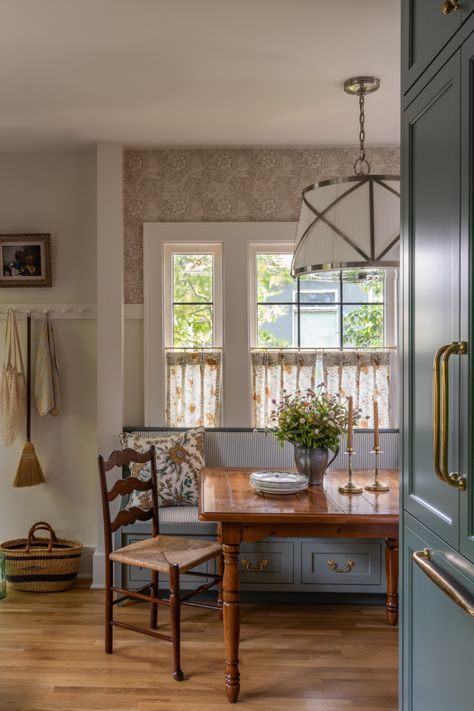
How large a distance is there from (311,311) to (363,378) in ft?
1.86

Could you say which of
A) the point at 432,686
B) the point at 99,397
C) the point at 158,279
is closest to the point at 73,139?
the point at 158,279

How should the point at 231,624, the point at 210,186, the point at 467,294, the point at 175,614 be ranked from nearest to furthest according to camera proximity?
the point at 467,294 → the point at 231,624 → the point at 175,614 → the point at 210,186

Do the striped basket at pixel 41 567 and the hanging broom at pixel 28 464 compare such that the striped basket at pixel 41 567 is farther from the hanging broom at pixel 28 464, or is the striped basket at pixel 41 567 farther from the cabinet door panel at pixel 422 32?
the cabinet door panel at pixel 422 32

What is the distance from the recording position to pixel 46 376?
430 centimetres

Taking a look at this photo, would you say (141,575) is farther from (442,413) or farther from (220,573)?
(442,413)

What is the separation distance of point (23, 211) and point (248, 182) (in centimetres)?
152

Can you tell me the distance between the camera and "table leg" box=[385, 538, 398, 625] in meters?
3.60

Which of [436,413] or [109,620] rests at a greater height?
[436,413]

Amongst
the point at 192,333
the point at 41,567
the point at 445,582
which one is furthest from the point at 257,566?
the point at 445,582

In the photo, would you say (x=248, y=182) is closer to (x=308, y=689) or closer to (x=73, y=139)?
(x=73, y=139)

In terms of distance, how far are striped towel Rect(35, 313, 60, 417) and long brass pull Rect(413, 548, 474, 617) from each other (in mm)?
3025

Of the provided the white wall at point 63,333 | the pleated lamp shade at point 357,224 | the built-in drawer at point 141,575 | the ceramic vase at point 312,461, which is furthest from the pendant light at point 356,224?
the white wall at point 63,333

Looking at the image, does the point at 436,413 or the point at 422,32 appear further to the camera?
the point at 422,32

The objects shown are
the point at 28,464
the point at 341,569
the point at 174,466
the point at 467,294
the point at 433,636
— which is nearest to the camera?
the point at 467,294
